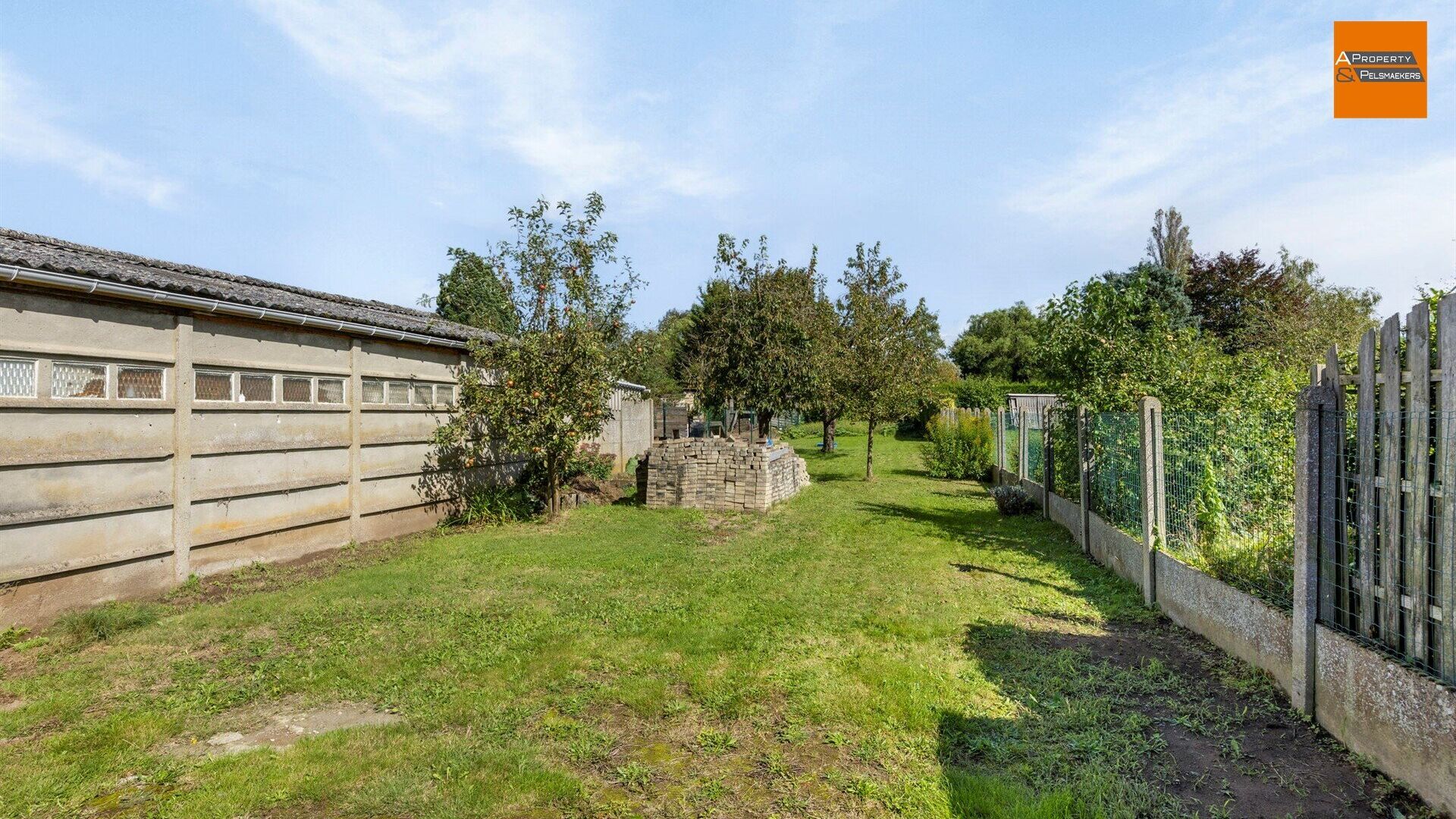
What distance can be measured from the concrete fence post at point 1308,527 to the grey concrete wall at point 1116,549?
2.46m

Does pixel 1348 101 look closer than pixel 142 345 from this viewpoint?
No

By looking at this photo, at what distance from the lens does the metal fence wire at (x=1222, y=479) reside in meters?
5.39

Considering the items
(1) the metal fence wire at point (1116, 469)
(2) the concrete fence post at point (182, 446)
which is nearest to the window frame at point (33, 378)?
(2) the concrete fence post at point (182, 446)

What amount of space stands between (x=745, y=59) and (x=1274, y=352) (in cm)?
797

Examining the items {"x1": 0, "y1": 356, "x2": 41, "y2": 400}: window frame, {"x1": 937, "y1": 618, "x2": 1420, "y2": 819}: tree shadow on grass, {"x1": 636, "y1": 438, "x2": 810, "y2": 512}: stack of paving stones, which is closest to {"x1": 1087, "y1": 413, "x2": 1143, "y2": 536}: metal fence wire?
{"x1": 937, "y1": 618, "x2": 1420, "y2": 819}: tree shadow on grass

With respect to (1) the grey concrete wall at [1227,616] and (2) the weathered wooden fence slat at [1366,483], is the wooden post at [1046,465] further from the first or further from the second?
(2) the weathered wooden fence slat at [1366,483]

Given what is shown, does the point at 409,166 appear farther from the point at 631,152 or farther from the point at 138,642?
the point at 138,642

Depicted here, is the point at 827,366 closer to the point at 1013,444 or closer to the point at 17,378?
the point at 1013,444

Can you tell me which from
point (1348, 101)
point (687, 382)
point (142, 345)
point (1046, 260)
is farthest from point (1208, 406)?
point (687, 382)

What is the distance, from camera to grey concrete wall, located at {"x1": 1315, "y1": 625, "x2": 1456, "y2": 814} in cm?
256

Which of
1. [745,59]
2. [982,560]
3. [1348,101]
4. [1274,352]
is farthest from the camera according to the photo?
[745,59]

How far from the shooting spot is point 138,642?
485 centimetres

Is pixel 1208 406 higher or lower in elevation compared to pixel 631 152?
lower

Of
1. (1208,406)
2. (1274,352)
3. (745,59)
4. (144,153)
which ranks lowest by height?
(1208,406)
